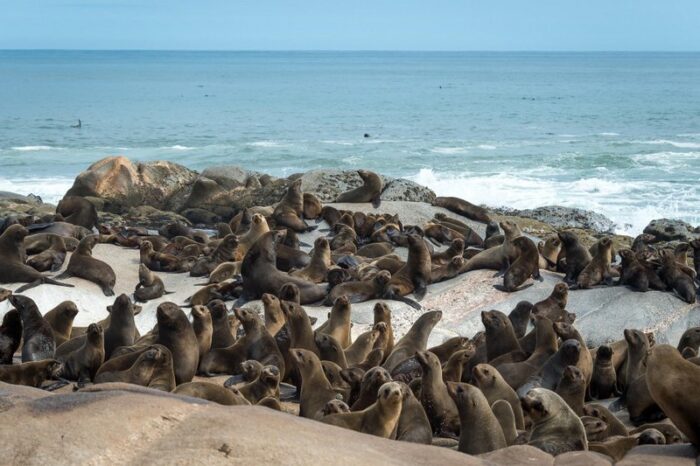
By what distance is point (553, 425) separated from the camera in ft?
19.8

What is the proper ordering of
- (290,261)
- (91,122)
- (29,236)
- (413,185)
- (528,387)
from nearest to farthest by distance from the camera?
(528,387)
(290,261)
(29,236)
(413,185)
(91,122)

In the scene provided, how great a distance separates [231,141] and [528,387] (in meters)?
38.3

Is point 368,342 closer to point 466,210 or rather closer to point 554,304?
point 554,304

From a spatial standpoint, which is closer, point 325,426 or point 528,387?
point 325,426

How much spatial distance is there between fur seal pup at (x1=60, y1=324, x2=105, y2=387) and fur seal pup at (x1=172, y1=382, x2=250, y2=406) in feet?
5.18

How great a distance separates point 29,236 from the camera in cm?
1334

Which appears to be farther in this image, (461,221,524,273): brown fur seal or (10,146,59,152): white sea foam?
(10,146,59,152): white sea foam

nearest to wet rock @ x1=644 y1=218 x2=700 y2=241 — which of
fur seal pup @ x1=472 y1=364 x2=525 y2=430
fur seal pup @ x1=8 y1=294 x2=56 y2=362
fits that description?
→ fur seal pup @ x1=472 y1=364 x2=525 y2=430

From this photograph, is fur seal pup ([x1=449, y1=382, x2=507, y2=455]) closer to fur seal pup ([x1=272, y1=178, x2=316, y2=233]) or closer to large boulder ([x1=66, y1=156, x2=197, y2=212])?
fur seal pup ([x1=272, y1=178, x2=316, y2=233])

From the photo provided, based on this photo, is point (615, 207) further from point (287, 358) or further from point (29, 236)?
point (287, 358)

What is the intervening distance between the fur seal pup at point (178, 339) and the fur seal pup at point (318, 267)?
10.9ft

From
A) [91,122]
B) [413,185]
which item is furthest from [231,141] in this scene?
[413,185]

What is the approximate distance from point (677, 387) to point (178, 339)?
4.64m

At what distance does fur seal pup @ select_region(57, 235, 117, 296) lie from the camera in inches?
460
